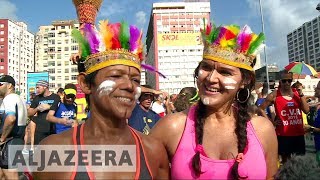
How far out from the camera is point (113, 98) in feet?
7.11

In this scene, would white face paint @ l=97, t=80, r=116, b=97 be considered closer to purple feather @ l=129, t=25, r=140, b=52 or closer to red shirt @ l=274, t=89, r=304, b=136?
purple feather @ l=129, t=25, r=140, b=52

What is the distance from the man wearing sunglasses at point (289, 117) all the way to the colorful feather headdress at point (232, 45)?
376 centimetres

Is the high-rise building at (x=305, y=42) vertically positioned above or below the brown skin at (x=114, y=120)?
above

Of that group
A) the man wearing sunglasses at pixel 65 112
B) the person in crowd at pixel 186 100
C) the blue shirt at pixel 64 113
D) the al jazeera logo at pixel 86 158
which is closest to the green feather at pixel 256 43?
the al jazeera logo at pixel 86 158

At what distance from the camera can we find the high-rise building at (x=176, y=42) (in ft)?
420

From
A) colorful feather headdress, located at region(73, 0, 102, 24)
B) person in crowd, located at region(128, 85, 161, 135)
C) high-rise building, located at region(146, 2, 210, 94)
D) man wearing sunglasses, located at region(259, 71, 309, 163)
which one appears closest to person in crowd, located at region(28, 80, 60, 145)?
person in crowd, located at region(128, 85, 161, 135)

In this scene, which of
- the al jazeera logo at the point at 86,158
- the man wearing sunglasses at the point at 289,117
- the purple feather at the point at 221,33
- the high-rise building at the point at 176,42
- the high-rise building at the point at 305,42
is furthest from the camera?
the high-rise building at the point at 176,42

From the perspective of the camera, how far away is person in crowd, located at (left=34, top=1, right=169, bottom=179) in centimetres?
215

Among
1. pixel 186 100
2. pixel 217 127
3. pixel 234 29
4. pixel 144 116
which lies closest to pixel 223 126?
pixel 217 127

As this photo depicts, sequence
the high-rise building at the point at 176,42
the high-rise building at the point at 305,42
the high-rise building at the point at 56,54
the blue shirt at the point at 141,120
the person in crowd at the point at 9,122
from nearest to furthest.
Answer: the blue shirt at the point at 141,120 → the person in crowd at the point at 9,122 → the high-rise building at the point at 305,42 → the high-rise building at the point at 56,54 → the high-rise building at the point at 176,42

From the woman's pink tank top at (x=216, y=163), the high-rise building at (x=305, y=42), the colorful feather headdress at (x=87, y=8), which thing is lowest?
the woman's pink tank top at (x=216, y=163)

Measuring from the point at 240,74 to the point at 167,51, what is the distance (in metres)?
128

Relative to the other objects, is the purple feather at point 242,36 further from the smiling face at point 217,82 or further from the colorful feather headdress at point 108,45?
the colorful feather headdress at point 108,45

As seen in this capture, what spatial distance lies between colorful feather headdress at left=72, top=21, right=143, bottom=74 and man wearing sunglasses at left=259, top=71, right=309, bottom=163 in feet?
14.5
